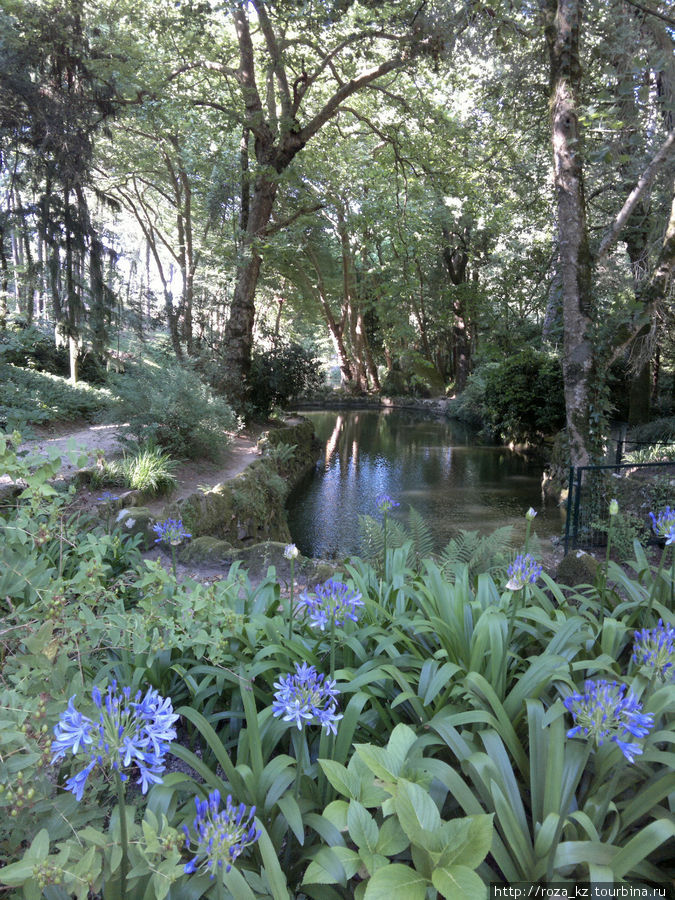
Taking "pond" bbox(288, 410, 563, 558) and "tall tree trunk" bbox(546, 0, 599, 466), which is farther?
"pond" bbox(288, 410, 563, 558)

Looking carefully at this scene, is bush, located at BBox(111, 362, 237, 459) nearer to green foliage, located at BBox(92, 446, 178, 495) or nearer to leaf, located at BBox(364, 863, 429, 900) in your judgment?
green foliage, located at BBox(92, 446, 178, 495)

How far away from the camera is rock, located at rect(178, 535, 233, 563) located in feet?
14.7

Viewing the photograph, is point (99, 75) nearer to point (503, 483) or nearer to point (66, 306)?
point (66, 306)

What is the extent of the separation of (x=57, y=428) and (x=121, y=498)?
488 centimetres

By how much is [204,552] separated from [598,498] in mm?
5117

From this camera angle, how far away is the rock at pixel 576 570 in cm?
348

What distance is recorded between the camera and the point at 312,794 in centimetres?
143

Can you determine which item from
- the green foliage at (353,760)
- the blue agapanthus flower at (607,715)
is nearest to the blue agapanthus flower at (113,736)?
the green foliage at (353,760)

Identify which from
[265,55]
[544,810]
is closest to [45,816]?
[544,810]

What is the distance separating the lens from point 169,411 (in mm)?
6980

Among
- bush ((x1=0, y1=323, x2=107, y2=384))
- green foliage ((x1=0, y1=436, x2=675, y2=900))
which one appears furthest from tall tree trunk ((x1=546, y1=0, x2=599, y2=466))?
bush ((x1=0, y1=323, x2=107, y2=384))

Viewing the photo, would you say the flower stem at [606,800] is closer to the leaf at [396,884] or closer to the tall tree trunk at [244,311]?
the leaf at [396,884]

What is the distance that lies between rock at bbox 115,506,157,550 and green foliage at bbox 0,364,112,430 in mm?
3906

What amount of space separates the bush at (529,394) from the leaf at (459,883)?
42.1ft
